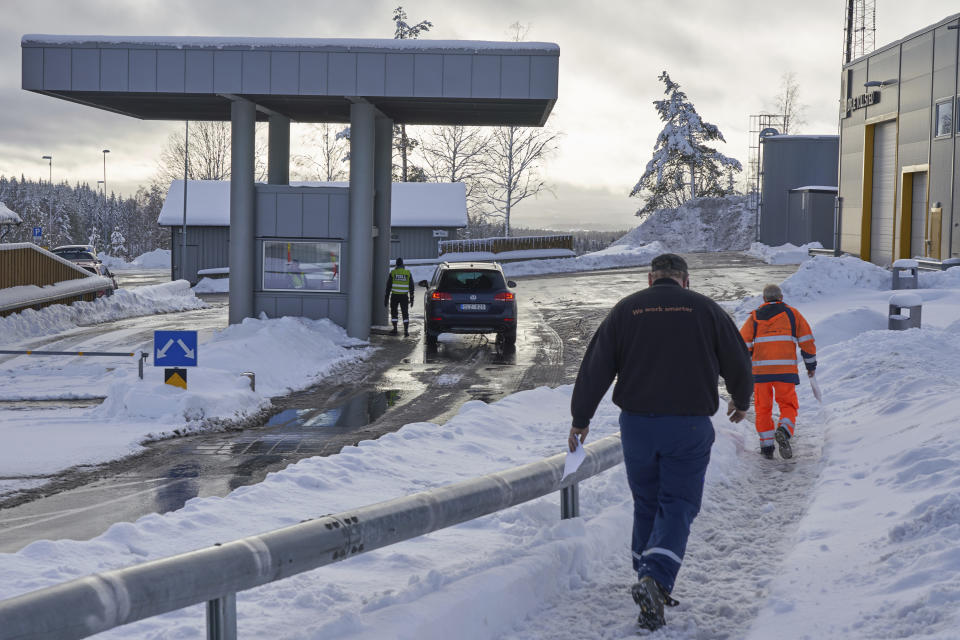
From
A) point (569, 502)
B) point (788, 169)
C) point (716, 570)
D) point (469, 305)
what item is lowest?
point (716, 570)

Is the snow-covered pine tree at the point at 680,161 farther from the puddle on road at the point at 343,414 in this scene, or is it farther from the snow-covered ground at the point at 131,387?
the puddle on road at the point at 343,414

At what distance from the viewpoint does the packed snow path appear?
16.5 ft

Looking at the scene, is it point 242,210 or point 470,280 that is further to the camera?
point 242,210

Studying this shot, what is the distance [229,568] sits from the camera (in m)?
3.79

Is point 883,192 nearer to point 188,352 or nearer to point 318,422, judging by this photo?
point 318,422

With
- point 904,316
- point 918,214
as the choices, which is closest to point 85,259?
point 904,316

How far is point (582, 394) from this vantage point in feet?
17.2

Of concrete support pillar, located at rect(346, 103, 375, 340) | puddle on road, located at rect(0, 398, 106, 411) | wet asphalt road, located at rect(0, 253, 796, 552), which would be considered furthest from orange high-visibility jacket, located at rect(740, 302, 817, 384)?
concrete support pillar, located at rect(346, 103, 375, 340)

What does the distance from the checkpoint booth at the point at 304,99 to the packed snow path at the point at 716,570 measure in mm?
12728

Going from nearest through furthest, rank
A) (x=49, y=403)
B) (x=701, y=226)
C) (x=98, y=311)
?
(x=49, y=403)
(x=98, y=311)
(x=701, y=226)

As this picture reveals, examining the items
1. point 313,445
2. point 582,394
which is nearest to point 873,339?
point 313,445

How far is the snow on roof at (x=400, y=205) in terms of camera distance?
48188 millimetres

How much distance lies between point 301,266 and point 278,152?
11.5ft

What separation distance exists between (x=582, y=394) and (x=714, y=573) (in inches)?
64.2
